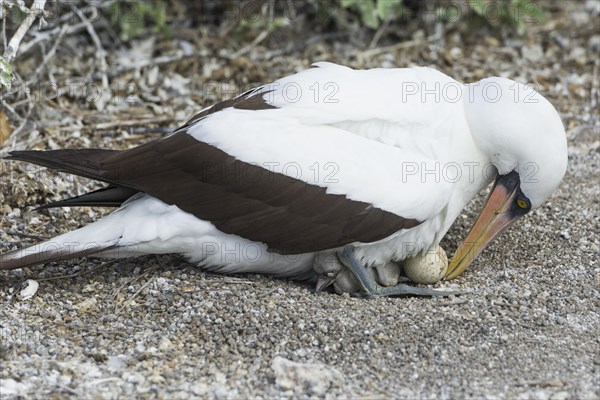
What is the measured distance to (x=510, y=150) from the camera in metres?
5.21

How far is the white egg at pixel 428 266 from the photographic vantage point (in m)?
5.34

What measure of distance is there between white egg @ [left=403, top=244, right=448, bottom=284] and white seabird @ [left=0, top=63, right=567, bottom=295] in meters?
0.08

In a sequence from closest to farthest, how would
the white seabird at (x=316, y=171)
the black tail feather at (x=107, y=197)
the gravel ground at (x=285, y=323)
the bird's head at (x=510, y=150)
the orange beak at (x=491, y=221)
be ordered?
the gravel ground at (x=285, y=323) → the white seabird at (x=316, y=171) → the bird's head at (x=510, y=150) → the black tail feather at (x=107, y=197) → the orange beak at (x=491, y=221)

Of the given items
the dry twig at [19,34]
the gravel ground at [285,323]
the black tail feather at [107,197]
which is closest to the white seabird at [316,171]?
the black tail feather at [107,197]

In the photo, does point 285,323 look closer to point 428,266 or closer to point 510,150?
point 428,266

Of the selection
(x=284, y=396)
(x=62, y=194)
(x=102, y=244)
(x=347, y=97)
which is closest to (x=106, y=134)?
(x=62, y=194)

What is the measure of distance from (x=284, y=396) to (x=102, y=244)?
148 cm

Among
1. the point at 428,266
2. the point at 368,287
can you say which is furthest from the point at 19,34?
the point at 428,266

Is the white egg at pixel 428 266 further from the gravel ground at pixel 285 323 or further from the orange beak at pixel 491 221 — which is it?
the gravel ground at pixel 285 323

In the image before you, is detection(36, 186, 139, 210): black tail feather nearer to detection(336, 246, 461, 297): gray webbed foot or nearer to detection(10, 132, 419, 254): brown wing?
detection(10, 132, 419, 254): brown wing

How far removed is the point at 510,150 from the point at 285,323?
161 cm

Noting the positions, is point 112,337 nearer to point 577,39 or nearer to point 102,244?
point 102,244

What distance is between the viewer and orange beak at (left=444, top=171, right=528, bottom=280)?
539 cm

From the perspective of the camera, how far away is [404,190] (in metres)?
4.86
